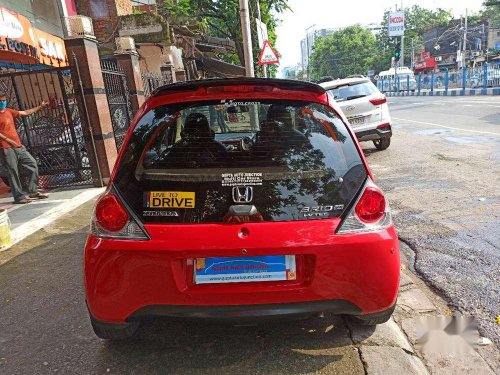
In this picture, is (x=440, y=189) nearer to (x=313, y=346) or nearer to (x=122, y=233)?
(x=313, y=346)

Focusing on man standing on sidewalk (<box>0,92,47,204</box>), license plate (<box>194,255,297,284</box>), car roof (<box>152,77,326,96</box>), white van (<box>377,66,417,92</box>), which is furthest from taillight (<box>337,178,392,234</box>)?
white van (<box>377,66,417,92</box>)

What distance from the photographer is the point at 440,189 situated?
5.95 metres

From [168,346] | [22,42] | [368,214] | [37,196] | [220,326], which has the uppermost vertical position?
[22,42]

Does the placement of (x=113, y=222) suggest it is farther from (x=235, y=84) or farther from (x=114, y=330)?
(x=235, y=84)

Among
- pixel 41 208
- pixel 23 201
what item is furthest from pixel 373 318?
pixel 23 201

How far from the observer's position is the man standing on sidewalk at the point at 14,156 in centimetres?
646

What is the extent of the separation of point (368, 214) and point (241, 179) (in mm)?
748

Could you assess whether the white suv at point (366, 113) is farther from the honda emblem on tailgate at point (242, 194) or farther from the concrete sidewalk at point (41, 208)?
the honda emblem on tailgate at point (242, 194)

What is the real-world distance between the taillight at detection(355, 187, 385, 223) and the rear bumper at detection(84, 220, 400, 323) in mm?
104

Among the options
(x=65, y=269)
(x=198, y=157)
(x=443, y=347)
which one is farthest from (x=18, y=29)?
(x=443, y=347)

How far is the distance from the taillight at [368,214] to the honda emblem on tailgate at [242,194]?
1.70ft

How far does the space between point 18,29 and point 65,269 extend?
6.58 meters

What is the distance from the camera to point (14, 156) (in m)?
6.68

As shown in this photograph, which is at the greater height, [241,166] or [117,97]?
[117,97]
